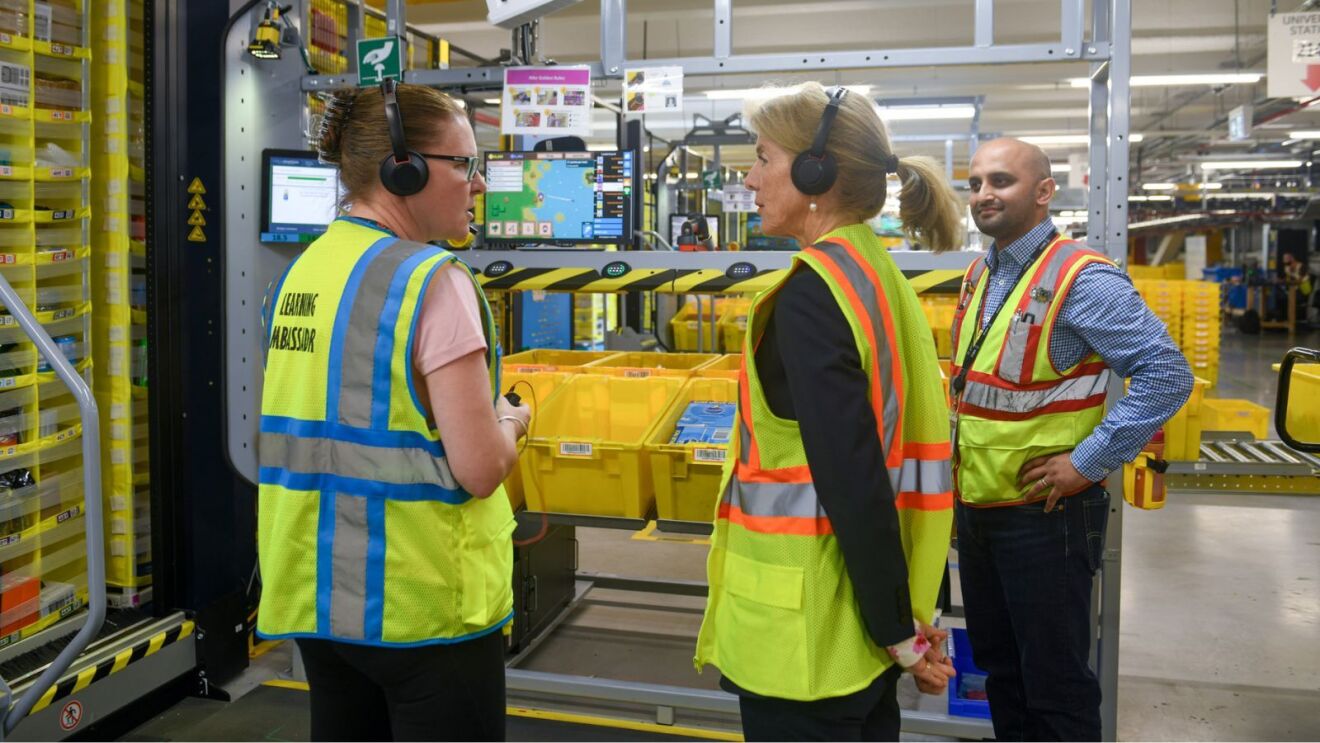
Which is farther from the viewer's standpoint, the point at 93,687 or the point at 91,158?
the point at 91,158

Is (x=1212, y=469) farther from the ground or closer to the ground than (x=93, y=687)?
Answer: farther from the ground

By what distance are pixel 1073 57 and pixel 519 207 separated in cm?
217

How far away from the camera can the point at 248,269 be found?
412 centimetres

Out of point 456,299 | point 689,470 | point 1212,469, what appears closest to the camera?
point 456,299

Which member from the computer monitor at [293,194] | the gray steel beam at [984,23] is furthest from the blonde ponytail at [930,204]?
the computer monitor at [293,194]

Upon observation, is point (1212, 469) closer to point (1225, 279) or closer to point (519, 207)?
point (519, 207)

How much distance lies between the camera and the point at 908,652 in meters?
1.71

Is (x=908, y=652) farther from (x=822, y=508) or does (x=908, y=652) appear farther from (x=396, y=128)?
(x=396, y=128)

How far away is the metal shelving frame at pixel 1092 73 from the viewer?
3270mm

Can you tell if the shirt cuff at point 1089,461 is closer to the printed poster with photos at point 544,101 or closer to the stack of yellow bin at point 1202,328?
the printed poster with photos at point 544,101

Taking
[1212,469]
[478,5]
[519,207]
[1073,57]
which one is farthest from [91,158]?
[478,5]

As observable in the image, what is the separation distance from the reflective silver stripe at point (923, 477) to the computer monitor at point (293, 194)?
9.72 feet

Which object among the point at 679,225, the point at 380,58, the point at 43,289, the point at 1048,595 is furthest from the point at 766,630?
the point at 679,225

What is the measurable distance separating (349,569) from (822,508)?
78 centimetres
